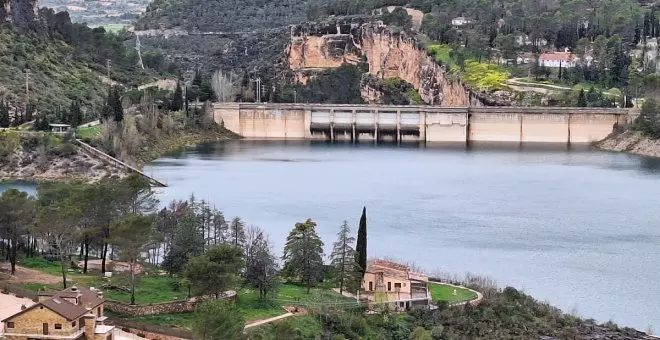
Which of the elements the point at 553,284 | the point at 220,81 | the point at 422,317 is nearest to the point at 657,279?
the point at 553,284

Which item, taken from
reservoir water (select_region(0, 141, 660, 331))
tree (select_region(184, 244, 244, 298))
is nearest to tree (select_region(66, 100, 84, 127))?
reservoir water (select_region(0, 141, 660, 331))

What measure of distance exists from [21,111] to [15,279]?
3648 cm

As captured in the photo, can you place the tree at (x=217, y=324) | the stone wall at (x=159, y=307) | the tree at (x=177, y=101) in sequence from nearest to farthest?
the tree at (x=217, y=324)
the stone wall at (x=159, y=307)
the tree at (x=177, y=101)

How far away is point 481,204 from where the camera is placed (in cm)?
5044

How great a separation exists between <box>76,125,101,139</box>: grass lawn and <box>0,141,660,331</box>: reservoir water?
149 inches

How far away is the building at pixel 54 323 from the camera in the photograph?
23281 mm

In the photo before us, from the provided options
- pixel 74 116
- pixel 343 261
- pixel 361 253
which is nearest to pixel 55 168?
pixel 74 116

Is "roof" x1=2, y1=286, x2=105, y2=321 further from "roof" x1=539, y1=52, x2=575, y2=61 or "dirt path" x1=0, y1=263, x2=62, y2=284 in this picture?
"roof" x1=539, y1=52, x2=575, y2=61

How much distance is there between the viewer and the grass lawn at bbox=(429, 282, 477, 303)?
3155 cm

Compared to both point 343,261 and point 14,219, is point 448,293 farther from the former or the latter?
point 14,219

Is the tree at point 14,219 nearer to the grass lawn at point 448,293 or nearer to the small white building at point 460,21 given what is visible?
the grass lawn at point 448,293

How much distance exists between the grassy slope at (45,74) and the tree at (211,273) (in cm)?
3968

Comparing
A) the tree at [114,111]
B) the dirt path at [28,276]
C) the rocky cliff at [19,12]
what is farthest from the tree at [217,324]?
the rocky cliff at [19,12]

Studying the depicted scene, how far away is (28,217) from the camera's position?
32.3 metres
